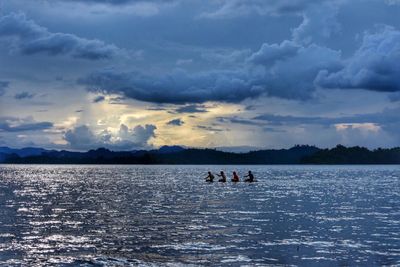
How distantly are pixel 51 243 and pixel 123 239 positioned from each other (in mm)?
4506

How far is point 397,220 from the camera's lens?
44188mm

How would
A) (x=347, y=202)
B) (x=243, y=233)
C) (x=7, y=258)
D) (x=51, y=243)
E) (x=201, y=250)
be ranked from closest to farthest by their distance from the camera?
(x=7, y=258) < (x=201, y=250) < (x=51, y=243) < (x=243, y=233) < (x=347, y=202)

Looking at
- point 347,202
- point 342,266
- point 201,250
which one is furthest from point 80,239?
point 347,202

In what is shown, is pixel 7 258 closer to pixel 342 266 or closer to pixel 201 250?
pixel 201 250

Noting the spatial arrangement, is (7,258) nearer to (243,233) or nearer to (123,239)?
(123,239)

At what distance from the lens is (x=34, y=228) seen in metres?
40.1

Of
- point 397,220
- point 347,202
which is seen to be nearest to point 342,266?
point 397,220

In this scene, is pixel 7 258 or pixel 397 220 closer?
pixel 7 258

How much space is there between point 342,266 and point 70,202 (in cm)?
4587

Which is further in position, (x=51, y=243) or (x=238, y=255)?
(x=51, y=243)

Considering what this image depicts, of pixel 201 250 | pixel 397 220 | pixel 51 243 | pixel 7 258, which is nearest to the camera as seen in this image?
pixel 7 258

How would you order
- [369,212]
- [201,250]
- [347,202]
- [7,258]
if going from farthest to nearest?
[347,202]
[369,212]
[201,250]
[7,258]

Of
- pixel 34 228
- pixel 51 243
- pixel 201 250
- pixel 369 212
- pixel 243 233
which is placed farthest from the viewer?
pixel 369 212

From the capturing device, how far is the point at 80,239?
113 ft
